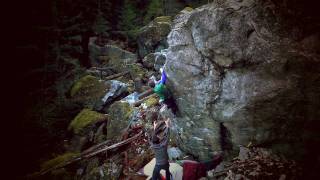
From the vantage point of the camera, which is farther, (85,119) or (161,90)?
(85,119)

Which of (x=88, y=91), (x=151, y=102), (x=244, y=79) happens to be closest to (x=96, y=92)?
(x=88, y=91)

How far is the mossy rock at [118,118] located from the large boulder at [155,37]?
1072cm

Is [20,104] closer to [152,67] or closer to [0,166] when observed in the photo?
[0,166]

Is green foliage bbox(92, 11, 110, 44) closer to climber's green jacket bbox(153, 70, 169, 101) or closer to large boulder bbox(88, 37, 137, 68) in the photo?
large boulder bbox(88, 37, 137, 68)

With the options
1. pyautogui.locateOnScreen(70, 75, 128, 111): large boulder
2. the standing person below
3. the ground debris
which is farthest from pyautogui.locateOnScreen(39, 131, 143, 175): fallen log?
the ground debris

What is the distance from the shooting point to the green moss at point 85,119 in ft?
52.3

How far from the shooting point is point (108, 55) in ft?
92.5

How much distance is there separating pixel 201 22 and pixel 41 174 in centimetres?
1068

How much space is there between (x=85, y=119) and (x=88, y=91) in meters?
3.84

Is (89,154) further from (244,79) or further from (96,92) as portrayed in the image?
(244,79)

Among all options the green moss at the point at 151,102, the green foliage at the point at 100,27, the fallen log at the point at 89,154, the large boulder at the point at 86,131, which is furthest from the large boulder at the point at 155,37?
the fallen log at the point at 89,154

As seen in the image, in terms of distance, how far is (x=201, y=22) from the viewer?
8.81 metres

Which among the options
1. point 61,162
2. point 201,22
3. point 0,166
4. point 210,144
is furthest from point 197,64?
point 0,166

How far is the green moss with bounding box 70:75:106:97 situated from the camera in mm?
19109
